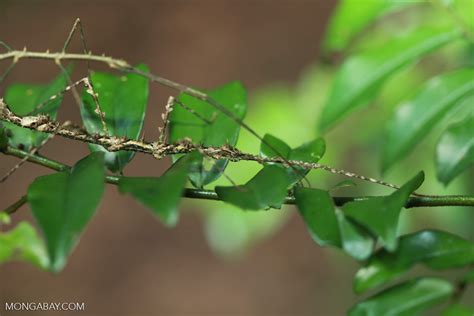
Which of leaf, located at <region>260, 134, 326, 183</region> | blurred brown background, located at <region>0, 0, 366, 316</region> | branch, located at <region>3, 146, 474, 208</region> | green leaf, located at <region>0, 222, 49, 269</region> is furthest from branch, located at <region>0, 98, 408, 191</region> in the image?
blurred brown background, located at <region>0, 0, 366, 316</region>

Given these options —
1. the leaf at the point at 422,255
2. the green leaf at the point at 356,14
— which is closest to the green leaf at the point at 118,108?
the leaf at the point at 422,255

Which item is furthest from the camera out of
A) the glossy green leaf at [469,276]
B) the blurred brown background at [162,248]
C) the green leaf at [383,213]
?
the blurred brown background at [162,248]

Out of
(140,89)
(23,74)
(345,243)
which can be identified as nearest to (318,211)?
(345,243)

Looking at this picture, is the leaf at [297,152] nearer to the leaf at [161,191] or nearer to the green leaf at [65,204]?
the leaf at [161,191]

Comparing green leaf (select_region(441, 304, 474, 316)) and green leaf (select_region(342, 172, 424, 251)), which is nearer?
green leaf (select_region(342, 172, 424, 251))

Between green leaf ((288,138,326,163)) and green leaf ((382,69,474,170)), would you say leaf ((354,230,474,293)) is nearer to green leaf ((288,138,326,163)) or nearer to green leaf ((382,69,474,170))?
green leaf ((288,138,326,163))

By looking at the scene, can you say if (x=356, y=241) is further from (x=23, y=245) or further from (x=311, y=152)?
(x=23, y=245)

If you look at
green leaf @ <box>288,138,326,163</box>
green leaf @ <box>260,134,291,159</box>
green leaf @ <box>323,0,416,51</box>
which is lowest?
green leaf @ <box>288,138,326,163</box>
